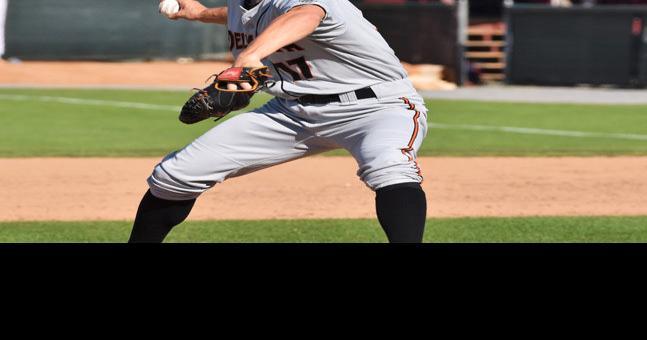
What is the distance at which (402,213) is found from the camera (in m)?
4.77

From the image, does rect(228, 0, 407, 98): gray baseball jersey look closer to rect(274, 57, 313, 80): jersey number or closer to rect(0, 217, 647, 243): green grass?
rect(274, 57, 313, 80): jersey number

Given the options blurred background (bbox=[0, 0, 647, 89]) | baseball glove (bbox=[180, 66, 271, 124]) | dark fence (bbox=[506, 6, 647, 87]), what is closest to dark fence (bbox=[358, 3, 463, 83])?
blurred background (bbox=[0, 0, 647, 89])

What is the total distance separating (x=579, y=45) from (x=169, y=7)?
1715cm

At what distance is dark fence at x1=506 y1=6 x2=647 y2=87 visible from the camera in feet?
72.0

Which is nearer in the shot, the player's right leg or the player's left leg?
the player's left leg

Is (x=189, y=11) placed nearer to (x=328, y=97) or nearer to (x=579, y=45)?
(x=328, y=97)

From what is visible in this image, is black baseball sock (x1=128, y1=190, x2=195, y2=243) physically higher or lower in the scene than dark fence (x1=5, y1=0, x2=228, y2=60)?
higher

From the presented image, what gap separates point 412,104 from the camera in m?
5.37

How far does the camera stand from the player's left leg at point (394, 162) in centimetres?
479

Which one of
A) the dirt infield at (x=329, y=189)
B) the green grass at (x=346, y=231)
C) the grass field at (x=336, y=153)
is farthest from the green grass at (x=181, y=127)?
the green grass at (x=346, y=231)

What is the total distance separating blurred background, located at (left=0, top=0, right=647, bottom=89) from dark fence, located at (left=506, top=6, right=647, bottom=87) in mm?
18
